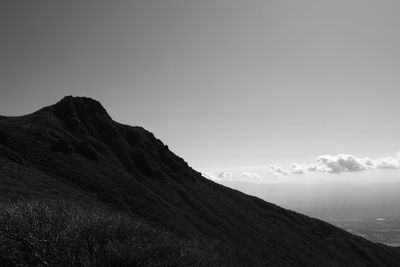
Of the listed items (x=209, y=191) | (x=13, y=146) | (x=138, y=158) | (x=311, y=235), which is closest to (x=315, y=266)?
(x=311, y=235)

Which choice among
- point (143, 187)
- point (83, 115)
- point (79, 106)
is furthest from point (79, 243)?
point (79, 106)

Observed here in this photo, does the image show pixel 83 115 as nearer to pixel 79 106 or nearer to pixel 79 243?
pixel 79 106

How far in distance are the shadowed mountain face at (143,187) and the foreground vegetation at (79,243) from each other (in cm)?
2376

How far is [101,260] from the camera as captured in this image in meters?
16.5

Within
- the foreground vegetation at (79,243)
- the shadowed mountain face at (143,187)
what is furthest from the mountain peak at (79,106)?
the foreground vegetation at (79,243)

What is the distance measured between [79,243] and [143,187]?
5714cm

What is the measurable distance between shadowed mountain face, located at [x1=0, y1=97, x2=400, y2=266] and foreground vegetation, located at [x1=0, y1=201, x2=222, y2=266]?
23.8 meters

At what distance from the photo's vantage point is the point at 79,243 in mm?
17031

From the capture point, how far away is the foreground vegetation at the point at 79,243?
15828mm

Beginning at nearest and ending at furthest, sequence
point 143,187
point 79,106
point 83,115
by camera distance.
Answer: point 143,187 < point 83,115 < point 79,106

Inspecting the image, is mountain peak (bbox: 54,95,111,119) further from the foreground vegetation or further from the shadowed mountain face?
the foreground vegetation

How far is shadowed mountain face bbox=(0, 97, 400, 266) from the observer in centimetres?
6062

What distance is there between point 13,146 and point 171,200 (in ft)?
116

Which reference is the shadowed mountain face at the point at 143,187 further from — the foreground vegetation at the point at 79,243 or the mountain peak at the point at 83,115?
the foreground vegetation at the point at 79,243
